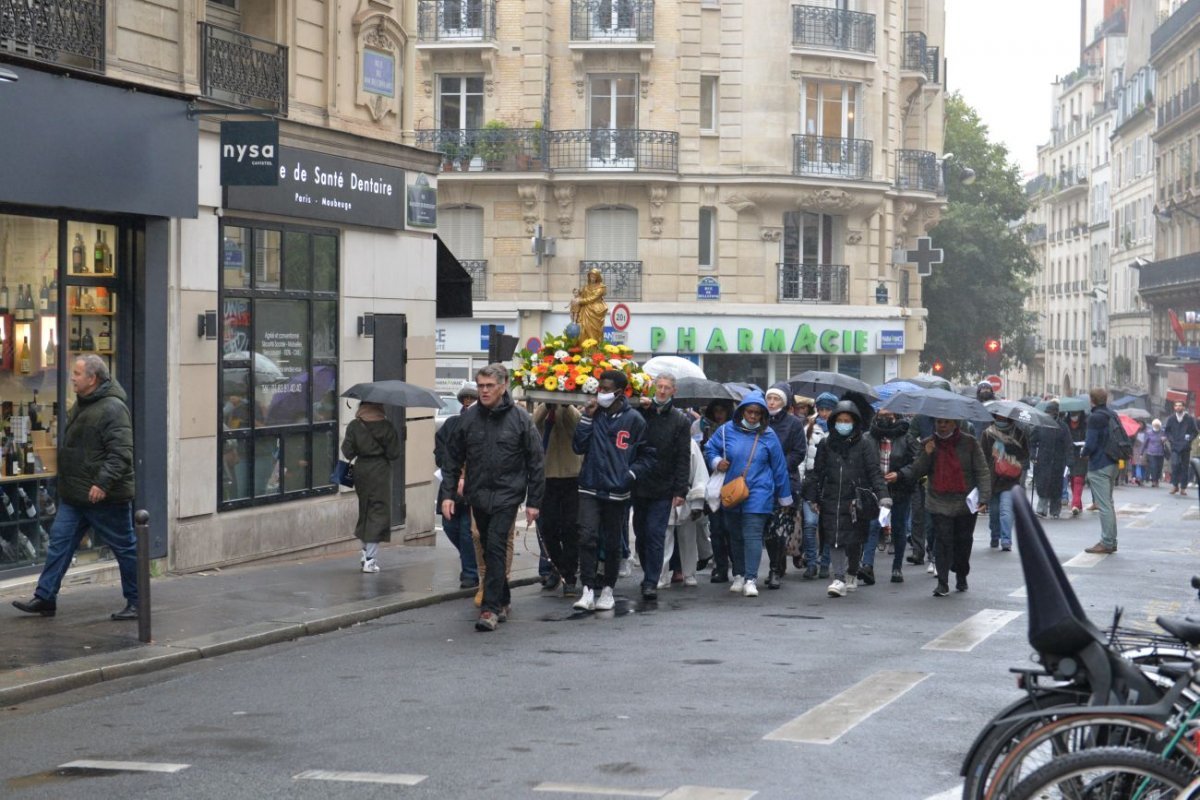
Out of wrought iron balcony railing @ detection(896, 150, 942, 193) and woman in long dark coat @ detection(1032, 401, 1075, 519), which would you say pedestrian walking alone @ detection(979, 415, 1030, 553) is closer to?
woman in long dark coat @ detection(1032, 401, 1075, 519)

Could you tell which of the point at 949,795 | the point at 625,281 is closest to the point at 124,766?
the point at 949,795

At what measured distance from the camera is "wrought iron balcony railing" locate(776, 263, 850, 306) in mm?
41719

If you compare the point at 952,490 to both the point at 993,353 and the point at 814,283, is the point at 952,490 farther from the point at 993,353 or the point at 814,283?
the point at 993,353

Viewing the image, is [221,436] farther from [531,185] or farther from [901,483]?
[531,185]

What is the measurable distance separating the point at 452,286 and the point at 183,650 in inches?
404

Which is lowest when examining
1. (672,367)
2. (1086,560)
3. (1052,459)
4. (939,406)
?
(1086,560)

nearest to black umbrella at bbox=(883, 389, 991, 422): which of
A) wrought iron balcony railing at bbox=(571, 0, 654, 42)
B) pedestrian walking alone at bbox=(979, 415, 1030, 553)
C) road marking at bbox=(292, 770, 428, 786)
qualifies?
pedestrian walking alone at bbox=(979, 415, 1030, 553)

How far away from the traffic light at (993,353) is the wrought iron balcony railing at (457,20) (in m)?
15.2

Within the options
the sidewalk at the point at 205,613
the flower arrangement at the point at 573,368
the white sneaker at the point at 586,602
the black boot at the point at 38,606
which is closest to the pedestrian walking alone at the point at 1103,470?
the sidewalk at the point at 205,613

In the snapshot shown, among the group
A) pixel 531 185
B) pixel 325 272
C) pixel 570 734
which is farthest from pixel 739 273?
pixel 570 734

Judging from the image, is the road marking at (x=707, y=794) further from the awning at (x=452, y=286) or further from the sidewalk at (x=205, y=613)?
the awning at (x=452, y=286)

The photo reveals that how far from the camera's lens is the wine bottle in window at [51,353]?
1372 centimetres

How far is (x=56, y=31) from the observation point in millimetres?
13289

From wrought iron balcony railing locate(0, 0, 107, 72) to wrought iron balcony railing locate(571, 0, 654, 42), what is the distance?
88.7ft
